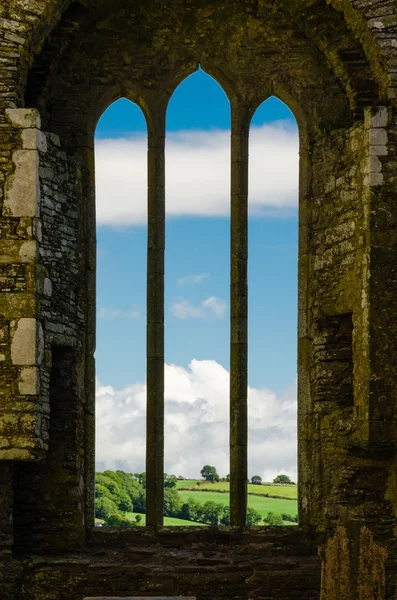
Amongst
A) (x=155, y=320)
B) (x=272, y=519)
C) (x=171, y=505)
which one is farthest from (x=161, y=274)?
(x=272, y=519)

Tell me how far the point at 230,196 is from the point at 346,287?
1576 mm

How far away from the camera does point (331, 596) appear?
733cm

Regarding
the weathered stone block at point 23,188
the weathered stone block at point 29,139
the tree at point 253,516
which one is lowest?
the tree at point 253,516

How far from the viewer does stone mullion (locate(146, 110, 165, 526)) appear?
1016 centimetres

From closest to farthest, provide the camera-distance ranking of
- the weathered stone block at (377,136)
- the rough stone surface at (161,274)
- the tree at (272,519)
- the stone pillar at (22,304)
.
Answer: the stone pillar at (22,304), the rough stone surface at (161,274), the weathered stone block at (377,136), the tree at (272,519)

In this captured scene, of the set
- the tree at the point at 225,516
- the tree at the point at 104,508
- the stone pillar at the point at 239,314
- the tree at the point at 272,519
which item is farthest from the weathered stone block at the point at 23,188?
the tree at the point at 272,519

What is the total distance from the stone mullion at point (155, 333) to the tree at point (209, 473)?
1070 mm

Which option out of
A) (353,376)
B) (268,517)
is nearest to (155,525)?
(268,517)

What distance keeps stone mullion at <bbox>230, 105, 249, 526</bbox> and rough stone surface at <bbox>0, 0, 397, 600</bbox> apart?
0.02 metres

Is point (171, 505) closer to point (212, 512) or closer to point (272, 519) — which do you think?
point (212, 512)

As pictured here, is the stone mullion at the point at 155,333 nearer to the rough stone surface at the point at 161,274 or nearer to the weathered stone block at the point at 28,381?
the rough stone surface at the point at 161,274

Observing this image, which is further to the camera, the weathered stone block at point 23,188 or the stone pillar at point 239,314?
the stone pillar at point 239,314

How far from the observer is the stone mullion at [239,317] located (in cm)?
1011

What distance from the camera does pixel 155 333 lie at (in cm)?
1021
